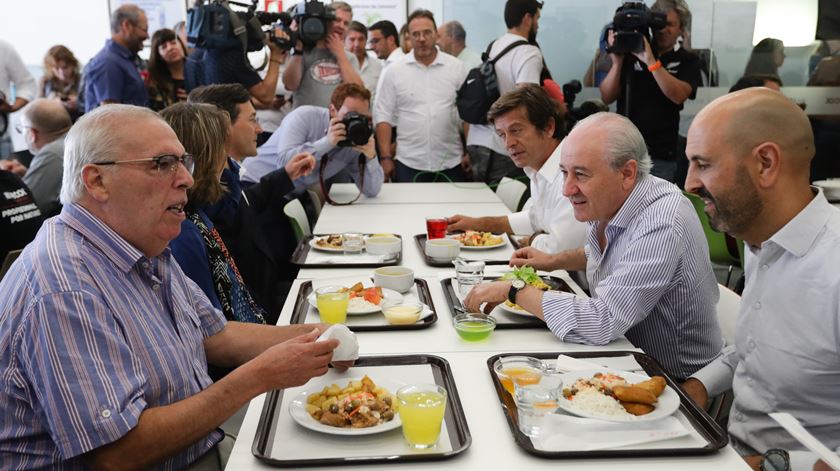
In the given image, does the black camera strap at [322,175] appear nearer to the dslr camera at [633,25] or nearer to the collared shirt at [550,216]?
the collared shirt at [550,216]

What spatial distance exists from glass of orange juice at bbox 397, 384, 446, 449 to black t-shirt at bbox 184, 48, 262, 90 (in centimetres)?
341

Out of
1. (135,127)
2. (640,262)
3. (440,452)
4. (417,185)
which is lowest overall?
(417,185)

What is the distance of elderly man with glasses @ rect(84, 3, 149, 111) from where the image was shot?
4.68m

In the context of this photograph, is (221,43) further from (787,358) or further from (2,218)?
(787,358)

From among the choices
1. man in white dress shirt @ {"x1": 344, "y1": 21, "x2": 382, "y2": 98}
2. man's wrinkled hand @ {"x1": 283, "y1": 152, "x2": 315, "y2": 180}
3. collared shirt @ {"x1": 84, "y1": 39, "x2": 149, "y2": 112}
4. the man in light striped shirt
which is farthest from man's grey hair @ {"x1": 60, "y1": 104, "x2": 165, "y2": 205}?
man in white dress shirt @ {"x1": 344, "y1": 21, "x2": 382, "y2": 98}

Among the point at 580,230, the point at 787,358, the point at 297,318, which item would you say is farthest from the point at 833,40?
the point at 297,318

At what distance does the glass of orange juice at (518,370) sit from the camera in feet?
4.93

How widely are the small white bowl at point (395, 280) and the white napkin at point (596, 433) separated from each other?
3.00 feet

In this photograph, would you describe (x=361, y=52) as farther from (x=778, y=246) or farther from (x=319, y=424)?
(x=319, y=424)

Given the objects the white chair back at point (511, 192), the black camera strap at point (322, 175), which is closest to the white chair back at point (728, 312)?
the white chair back at point (511, 192)

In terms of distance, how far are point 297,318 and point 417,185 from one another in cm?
266

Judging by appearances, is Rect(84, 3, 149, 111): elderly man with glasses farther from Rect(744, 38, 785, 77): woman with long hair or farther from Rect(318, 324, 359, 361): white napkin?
Rect(744, 38, 785, 77): woman with long hair

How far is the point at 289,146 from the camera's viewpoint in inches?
159

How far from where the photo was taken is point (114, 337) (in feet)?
4.30
